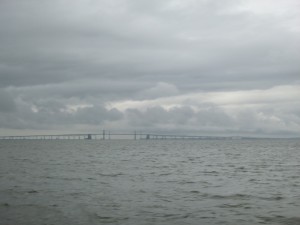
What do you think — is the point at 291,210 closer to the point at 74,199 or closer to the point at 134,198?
the point at 134,198

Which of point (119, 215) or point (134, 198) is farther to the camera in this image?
point (134, 198)

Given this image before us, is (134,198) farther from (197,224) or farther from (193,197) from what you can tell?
(197,224)

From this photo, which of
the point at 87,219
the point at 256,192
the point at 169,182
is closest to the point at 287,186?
the point at 256,192

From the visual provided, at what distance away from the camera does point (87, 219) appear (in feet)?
68.7

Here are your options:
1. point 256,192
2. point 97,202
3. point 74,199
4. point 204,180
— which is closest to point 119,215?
point 97,202

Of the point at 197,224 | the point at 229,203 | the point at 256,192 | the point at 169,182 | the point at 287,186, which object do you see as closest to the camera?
the point at 197,224

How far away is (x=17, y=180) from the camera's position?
124ft

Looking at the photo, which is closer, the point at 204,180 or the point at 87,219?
the point at 87,219

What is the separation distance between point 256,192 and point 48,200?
54.7ft

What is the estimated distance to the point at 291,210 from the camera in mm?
23047

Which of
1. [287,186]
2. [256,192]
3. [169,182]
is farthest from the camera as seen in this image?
[169,182]

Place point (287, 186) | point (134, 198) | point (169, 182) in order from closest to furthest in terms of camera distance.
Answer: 1. point (134, 198)
2. point (287, 186)
3. point (169, 182)

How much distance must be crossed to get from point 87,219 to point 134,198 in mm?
7028

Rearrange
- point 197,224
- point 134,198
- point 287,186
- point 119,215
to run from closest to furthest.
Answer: point 197,224, point 119,215, point 134,198, point 287,186
